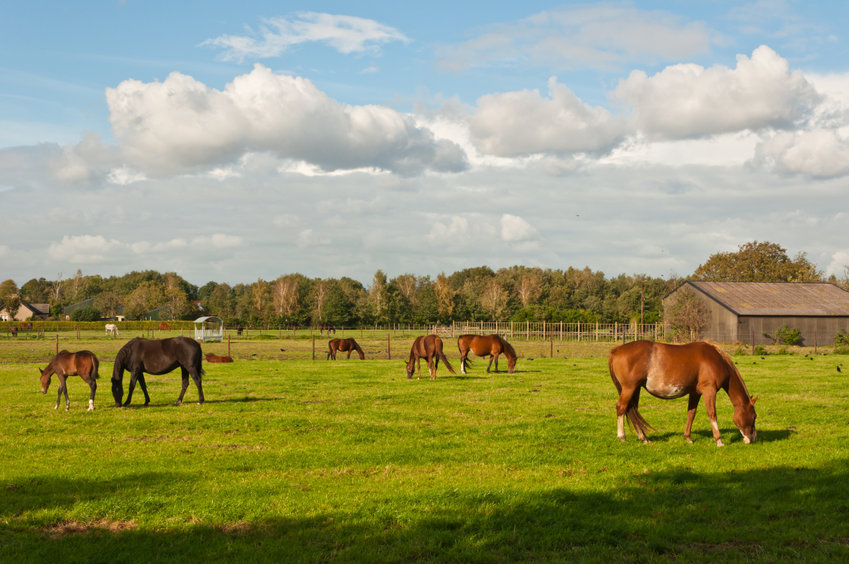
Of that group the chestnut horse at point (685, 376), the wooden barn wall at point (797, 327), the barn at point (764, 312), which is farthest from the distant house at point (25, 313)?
the chestnut horse at point (685, 376)

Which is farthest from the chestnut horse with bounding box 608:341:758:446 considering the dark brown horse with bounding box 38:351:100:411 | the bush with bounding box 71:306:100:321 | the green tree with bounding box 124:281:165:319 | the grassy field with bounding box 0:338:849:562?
the green tree with bounding box 124:281:165:319

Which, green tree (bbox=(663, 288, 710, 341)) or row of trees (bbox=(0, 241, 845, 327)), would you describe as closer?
green tree (bbox=(663, 288, 710, 341))

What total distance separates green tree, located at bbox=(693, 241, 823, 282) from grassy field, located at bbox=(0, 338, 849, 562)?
288ft

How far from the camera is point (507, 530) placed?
6.92 m

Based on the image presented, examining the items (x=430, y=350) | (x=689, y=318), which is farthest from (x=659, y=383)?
(x=689, y=318)

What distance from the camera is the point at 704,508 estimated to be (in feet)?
25.5

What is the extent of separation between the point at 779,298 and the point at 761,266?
37.7 m

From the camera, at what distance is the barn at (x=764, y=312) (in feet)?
191

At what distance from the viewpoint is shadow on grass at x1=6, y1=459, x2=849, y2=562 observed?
6332 millimetres

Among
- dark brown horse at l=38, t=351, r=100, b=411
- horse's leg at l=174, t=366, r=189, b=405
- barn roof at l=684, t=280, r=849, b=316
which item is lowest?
horse's leg at l=174, t=366, r=189, b=405

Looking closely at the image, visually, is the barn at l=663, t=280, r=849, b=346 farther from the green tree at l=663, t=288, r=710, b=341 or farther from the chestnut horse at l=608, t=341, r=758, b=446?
the chestnut horse at l=608, t=341, r=758, b=446

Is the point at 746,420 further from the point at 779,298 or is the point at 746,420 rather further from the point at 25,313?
the point at 25,313

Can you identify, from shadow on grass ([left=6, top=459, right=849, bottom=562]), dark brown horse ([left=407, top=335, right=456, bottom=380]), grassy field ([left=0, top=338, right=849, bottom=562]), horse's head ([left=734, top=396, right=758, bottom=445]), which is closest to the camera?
shadow on grass ([left=6, top=459, right=849, bottom=562])

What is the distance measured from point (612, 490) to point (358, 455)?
14.0ft
